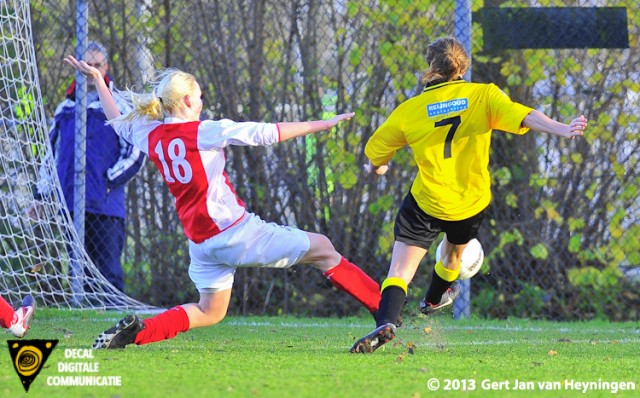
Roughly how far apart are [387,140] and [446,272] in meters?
0.89

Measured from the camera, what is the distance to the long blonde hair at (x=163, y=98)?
536 centimetres

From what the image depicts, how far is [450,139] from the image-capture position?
5.59 meters

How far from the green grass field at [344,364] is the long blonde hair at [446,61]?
1358 millimetres

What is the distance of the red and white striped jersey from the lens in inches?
205

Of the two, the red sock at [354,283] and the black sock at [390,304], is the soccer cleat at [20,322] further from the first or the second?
the black sock at [390,304]

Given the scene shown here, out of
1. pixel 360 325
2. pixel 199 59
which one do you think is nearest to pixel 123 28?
pixel 199 59

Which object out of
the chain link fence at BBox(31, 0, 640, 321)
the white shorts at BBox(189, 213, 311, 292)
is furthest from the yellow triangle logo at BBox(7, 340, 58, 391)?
the chain link fence at BBox(31, 0, 640, 321)

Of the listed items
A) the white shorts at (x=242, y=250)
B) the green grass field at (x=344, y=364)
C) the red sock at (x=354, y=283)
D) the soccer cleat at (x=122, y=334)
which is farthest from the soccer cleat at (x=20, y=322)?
the red sock at (x=354, y=283)

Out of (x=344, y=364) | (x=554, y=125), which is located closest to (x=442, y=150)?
(x=554, y=125)

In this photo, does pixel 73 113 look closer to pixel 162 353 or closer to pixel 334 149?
pixel 334 149

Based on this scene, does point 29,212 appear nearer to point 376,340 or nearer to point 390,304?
point 390,304

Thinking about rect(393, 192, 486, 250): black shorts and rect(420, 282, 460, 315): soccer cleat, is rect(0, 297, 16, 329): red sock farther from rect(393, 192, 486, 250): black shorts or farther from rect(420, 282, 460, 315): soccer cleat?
rect(420, 282, 460, 315): soccer cleat

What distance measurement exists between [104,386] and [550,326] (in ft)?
14.3

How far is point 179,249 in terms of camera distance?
29.5ft
